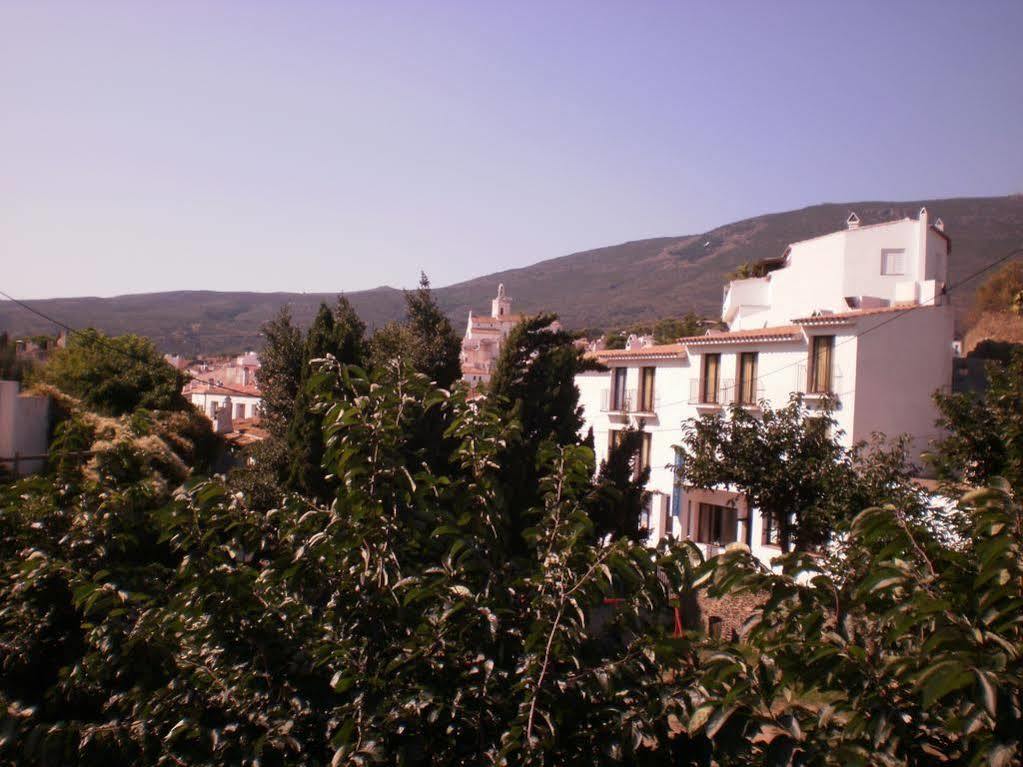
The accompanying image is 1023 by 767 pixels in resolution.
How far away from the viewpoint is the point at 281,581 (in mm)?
3533

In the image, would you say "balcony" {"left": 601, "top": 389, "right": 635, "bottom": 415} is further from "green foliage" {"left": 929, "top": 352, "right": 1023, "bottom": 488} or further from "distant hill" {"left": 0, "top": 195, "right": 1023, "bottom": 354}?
"distant hill" {"left": 0, "top": 195, "right": 1023, "bottom": 354}

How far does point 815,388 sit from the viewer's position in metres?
21.7

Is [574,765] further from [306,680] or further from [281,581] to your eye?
[281,581]

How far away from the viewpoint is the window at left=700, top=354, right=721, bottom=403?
24.8 meters

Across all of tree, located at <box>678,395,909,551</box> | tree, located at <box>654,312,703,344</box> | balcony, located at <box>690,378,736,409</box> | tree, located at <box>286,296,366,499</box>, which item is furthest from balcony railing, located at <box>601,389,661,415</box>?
tree, located at <box>654,312,703,344</box>

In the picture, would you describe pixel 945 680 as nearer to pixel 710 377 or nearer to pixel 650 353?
pixel 710 377

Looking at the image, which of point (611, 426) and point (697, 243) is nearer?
point (611, 426)

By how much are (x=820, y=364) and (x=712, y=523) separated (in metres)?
6.45

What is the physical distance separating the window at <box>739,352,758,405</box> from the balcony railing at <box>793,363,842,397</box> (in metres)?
1.50

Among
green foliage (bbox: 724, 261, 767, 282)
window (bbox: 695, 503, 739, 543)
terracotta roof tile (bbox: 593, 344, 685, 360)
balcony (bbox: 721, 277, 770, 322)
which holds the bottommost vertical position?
window (bbox: 695, 503, 739, 543)

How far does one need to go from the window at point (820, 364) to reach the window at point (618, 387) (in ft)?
24.6

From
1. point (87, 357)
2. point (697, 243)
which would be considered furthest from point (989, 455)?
point (697, 243)

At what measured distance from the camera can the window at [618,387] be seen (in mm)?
28180

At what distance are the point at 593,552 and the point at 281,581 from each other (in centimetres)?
138
